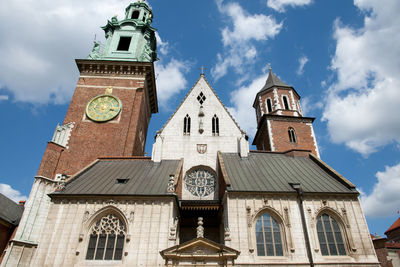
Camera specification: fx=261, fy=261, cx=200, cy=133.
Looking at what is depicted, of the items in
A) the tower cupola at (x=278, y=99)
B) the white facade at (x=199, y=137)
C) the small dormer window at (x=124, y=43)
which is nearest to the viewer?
the white facade at (x=199, y=137)

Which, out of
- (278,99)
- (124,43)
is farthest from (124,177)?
(278,99)

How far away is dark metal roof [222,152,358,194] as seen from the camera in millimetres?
17859

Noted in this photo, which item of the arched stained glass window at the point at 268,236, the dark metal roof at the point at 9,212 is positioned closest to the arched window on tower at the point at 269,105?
the arched stained glass window at the point at 268,236

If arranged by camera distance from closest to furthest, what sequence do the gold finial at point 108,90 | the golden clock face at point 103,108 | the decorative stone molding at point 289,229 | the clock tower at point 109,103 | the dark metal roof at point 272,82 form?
the decorative stone molding at point 289,229 < the clock tower at point 109,103 < the golden clock face at point 103,108 < the gold finial at point 108,90 < the dark metal roof at point 272,82

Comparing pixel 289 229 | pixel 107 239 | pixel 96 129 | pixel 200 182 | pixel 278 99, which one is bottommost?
pixel 107 239

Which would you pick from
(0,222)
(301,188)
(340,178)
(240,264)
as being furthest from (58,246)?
(340,178)

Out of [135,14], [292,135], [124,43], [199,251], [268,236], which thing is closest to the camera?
[199,251]

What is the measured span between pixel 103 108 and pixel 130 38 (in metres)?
12.5

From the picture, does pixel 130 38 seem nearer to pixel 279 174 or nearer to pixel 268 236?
pixel 279 174

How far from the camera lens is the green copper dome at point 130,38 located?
108 ft

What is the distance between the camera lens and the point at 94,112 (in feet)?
92.3

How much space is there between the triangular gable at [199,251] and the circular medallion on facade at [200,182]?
6814 mm

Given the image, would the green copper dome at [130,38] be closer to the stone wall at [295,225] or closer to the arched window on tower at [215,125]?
the arched window on tower at [215,125]

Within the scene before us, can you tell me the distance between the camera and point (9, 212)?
1052 inches
